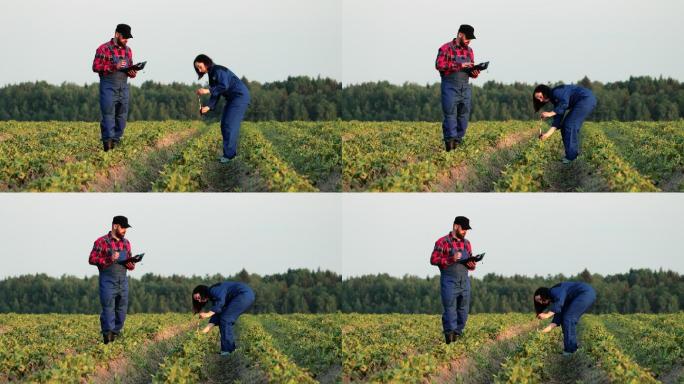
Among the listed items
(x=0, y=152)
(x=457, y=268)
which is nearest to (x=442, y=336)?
(x=457, y=268)

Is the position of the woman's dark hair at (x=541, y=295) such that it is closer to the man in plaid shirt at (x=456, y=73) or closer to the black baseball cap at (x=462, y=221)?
the black baseball cap at (x=462, y=221)

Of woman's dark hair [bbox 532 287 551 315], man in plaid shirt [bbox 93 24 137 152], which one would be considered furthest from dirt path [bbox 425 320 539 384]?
man in plaid shirt [bbox 93 24 137 152]

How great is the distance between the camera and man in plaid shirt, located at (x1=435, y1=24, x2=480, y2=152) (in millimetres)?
23938

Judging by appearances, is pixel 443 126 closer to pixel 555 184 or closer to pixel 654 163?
pixel 555 184

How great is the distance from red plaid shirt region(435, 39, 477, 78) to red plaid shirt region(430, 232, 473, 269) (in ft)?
8.46

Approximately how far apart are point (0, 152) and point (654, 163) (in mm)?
10536

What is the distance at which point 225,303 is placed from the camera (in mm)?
24047

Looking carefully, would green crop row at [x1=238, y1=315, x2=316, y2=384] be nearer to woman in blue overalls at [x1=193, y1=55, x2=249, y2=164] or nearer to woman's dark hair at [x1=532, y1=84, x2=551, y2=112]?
woman in blue overalls at [x1=193, y1=55, x2=249, y2=164]

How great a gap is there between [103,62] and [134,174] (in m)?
1.88

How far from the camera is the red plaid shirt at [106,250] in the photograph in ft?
77.6

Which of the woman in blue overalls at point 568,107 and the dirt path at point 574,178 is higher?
the woman in blue overalls at point 568,107

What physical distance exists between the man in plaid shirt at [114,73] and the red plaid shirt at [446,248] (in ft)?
17.7

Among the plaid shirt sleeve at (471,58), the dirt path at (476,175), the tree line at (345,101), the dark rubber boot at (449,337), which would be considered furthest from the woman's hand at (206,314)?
the plaid shirt sleeve at (471,58)

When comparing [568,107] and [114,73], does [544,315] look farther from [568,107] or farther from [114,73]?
[114,73]
